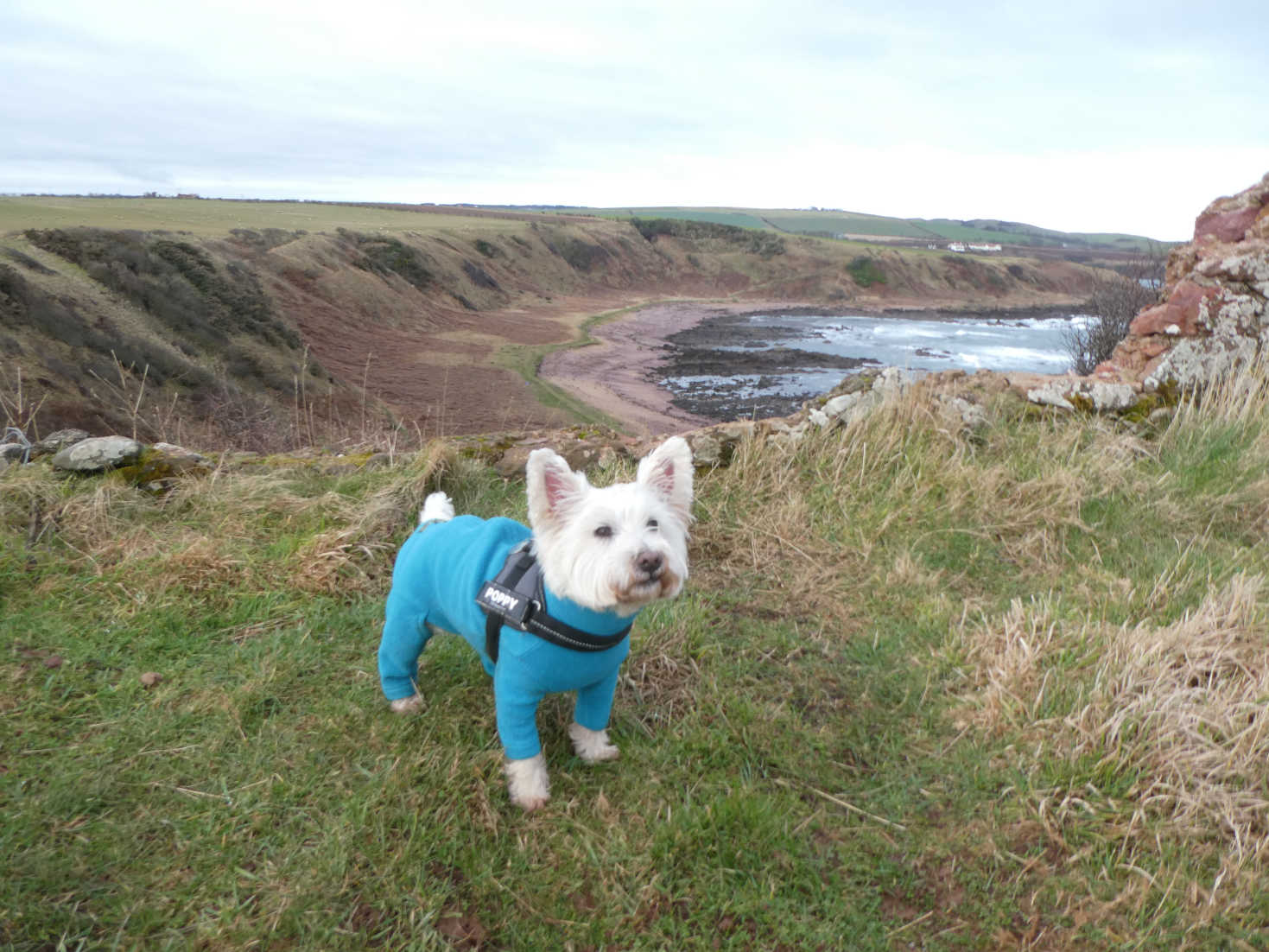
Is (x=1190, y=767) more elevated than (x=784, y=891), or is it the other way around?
(x=1190, y=767)

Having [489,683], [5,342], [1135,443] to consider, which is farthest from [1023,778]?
[5,342]

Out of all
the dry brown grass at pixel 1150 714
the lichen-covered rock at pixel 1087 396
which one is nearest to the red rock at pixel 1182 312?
the lichen-covered rock at pixel 1087 396

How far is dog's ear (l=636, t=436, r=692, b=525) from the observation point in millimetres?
2846

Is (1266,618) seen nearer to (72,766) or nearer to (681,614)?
(681,614)

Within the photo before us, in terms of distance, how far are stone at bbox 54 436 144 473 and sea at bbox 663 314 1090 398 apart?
1944 centimetres

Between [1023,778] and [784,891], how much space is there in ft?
4.05

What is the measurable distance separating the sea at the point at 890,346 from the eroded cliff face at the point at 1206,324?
12008 millimetres

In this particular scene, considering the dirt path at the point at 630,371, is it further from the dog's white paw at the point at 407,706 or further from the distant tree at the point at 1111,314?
the dog's white paw at the point at 407,706

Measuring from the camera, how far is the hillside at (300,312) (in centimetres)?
1891

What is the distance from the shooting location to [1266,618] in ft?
12.1

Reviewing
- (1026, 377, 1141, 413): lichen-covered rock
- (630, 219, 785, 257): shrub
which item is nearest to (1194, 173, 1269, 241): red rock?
(1026, 377, 1141, 413): lichen-covered rock

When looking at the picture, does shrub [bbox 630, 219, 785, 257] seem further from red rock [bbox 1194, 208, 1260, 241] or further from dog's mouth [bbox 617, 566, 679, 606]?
dog's mouth [bbox 617, 566, 679, 606]

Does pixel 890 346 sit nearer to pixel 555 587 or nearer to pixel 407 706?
pixel 407 706

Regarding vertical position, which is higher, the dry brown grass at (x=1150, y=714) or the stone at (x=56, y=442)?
the stone at (x=56, y=442)
